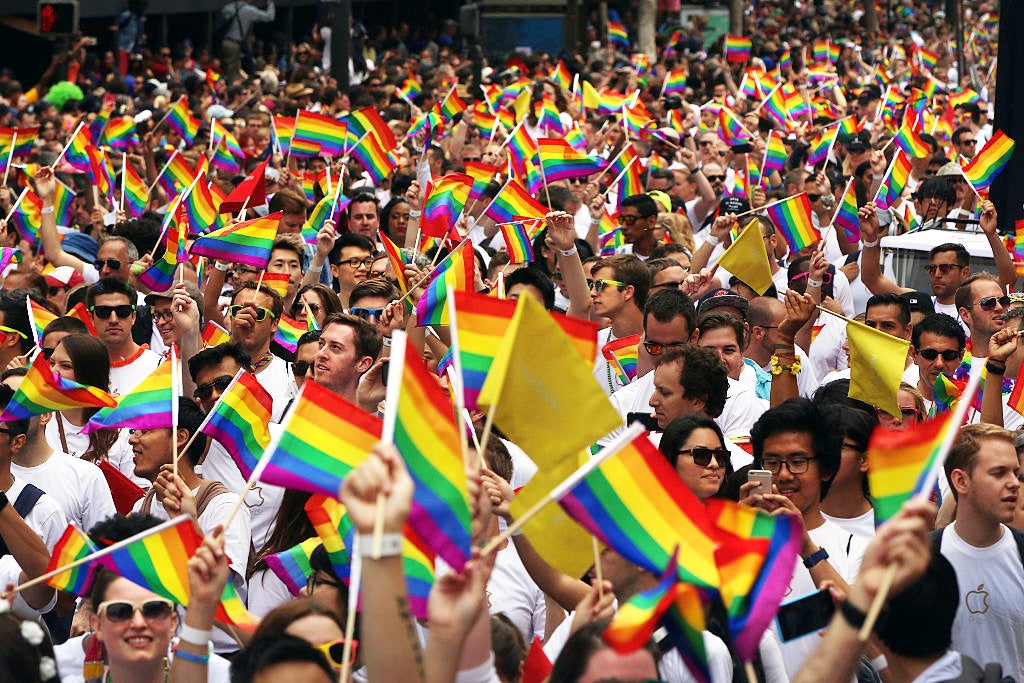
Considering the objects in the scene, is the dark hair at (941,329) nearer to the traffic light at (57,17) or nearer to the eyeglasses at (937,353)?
Result: the eyeglasses at (937,353)

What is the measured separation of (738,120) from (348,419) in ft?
45.6

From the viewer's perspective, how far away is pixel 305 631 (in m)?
4.30

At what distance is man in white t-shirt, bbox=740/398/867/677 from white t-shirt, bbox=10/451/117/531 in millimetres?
2385

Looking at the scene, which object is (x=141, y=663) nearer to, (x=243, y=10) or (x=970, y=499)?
(x=970, y=499)

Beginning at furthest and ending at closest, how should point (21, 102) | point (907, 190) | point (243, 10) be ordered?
point (243, 10) < point (21, 102) < point (907, 190)

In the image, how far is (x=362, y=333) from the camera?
23.3 feet

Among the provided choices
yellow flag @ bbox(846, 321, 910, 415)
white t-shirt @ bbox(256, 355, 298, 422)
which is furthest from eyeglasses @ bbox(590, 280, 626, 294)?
yellow flag @ bbox(846, 321, 910, 415)

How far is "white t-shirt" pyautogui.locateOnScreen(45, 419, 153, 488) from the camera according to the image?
7.21 m

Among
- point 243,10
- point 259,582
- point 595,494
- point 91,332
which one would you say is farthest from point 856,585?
point 243,10

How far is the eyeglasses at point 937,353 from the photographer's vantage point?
783 cm

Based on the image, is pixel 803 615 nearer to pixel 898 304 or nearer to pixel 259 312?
pixel 898 304

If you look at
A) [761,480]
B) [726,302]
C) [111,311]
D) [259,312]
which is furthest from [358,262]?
[761,480]

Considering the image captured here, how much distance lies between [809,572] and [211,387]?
3.05m

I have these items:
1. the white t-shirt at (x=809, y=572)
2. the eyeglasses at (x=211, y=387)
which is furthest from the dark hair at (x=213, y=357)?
the white t-shirt at (x=809, y=572)
